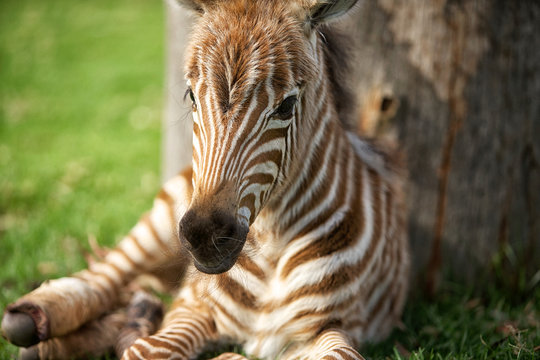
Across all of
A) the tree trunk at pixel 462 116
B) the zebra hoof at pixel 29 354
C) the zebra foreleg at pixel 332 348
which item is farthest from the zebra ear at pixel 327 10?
the zebra hoof at pixel 29 354

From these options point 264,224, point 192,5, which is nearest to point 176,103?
point 192,5

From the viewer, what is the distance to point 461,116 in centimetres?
390

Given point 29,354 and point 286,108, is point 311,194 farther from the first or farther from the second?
point 29,354

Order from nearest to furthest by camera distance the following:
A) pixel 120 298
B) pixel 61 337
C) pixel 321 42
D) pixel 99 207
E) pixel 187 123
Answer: pixel 321 42, pixel 61 337, pixel 120 298, pixel 187 123, pixel 99 207

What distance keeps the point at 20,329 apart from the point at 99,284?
2.36 ft

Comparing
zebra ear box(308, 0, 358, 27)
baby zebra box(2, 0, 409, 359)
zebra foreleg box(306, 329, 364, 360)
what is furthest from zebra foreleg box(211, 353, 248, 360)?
zebra ear box(308, 0, 358, 27)

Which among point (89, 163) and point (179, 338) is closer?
point (179, 338)

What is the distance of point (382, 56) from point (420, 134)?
2.22 ft

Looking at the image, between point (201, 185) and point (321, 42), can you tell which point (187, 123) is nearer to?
point (321, 42)

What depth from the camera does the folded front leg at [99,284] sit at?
2.97m

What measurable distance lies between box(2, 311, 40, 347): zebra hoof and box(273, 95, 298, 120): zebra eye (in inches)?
74.1

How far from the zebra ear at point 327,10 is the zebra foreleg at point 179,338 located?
182 centimetres

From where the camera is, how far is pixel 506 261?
13.5ft

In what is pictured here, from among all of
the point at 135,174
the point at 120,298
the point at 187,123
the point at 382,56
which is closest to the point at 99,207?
the point at 135,174
